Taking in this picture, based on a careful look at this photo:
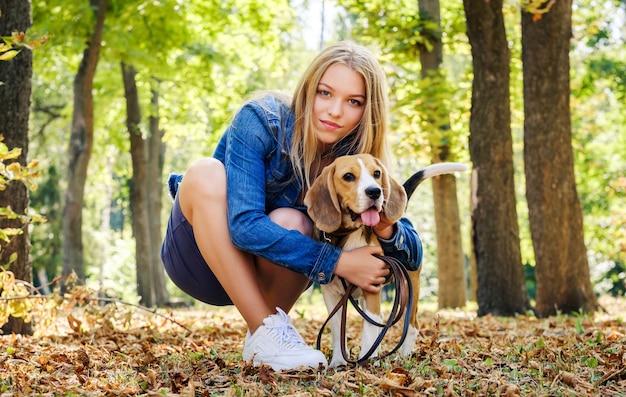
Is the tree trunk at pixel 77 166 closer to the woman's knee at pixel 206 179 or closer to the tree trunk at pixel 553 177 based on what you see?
the tree trunk at pixel 553 177

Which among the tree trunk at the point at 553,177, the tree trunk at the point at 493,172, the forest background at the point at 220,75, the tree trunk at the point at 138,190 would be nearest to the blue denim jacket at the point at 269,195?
A: the forest background at the point at 220,75

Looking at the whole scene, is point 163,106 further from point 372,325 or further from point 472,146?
point 372,325

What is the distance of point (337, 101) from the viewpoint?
388 cm

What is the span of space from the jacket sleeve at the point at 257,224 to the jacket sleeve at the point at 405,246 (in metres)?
0.38

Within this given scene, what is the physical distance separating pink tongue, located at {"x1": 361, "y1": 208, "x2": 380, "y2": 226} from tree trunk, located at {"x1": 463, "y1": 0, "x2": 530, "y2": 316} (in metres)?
5.20

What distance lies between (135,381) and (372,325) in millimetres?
1167

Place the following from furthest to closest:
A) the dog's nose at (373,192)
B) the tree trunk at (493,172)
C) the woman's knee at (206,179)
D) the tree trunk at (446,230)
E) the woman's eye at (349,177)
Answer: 1. the tree trunk at (446,230)
2. the tree trunk at (493,172)
3. the woman's knee at (206,179)
4. the woman's eye at (349,177)
5. the dog's nose at (373,192)

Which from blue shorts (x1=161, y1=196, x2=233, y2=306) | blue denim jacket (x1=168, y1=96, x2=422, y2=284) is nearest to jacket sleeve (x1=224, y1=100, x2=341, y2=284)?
blue denim jacket (x1=168, y1=96, x2=422, y2=284)

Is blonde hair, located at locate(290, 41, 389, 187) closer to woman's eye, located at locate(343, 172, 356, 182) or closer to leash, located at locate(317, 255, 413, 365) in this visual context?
woman's eye, located at locate(343, 172, 356, 182)

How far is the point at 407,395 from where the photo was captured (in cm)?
295

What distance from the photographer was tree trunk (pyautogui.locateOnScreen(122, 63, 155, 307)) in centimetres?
1400

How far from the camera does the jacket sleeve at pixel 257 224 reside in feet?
11.6

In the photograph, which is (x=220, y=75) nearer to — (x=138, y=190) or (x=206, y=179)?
(x=138, y=190)

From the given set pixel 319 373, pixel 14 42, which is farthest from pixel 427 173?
pixel 14 42
